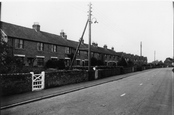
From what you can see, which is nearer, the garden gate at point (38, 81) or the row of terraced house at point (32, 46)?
the garden gate at point (38, 81)

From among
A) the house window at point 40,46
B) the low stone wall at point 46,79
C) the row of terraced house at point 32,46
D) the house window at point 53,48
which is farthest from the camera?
the house window at point 53,48

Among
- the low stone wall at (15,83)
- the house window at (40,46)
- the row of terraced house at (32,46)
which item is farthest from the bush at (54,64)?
the low stone wall at (15,83)

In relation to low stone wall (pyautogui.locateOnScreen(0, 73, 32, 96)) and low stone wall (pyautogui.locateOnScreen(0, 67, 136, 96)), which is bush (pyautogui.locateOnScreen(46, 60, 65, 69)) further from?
low stone wall (pyautogui.locateOnScreen(0, 73, 32, 96))

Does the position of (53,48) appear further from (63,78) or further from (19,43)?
(63,78)

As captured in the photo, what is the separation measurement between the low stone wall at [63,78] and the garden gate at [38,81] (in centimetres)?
47

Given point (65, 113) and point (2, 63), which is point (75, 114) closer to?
point (65, 113)

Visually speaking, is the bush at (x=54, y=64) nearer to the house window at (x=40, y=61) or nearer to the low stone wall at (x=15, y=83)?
the house window at (x=40, y=61)

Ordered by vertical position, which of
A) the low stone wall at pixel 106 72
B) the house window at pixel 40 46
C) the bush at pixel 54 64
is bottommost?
the low stone wall at pixel 106 72

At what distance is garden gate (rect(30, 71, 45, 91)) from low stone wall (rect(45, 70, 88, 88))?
1.54 ft

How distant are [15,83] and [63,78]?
15.7 ft

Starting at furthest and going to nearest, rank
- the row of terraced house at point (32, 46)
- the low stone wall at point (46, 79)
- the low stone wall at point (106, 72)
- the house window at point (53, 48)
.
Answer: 1. the house window at point (53, 48)
2. the row of terraced house at point (32, 46)
3. the low stone wall at point (106, 72)
4. the low stone wall at point (46, 79)

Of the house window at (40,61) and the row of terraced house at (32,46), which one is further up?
the row of terraced house at (32,46)

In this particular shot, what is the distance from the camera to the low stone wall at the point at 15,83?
8.21 meters

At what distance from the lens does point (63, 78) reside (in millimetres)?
13023
